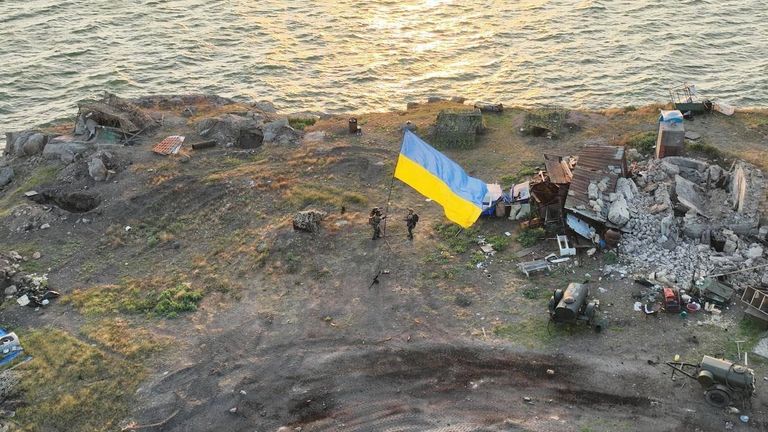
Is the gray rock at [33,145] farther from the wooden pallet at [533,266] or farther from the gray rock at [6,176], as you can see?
the wooden pallet at [533,266]

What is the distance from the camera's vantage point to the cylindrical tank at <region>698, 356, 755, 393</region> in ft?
54.9

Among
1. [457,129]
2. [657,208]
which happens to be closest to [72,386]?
[457,129]

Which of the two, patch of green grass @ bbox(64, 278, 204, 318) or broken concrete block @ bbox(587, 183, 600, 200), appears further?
broken concrete block @ bbox(587, 183, 600, 200)

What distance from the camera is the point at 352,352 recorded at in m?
19.8

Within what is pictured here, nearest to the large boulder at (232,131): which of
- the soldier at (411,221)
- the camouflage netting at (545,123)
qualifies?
the soldier at (411,221)

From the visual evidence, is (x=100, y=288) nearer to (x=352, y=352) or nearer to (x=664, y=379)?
(x=352, y=352)

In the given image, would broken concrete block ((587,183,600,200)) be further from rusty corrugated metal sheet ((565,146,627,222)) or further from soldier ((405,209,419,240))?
soldier ((405,209,419,240))

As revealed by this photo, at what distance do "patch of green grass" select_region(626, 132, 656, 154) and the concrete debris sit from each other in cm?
1508

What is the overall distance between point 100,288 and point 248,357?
755 cm

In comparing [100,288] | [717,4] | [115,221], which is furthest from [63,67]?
[717,4]

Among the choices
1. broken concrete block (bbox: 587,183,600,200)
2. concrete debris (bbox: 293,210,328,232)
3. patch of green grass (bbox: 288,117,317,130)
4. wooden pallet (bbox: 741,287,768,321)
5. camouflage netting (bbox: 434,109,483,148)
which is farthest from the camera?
patch of green grass (bbox: 288,117,317,130)

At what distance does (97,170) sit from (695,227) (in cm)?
2561

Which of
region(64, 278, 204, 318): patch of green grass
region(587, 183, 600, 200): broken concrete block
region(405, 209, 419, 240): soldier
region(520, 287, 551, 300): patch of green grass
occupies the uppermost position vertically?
region(587, 183, 600, 200): broken concrete block

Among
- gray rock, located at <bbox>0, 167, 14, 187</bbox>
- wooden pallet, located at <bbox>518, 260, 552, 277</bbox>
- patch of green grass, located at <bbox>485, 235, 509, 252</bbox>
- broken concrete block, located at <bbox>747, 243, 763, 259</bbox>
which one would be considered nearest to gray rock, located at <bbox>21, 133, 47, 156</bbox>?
gray rock, located at <bbox>0, 167, 14, 187</bbox>
